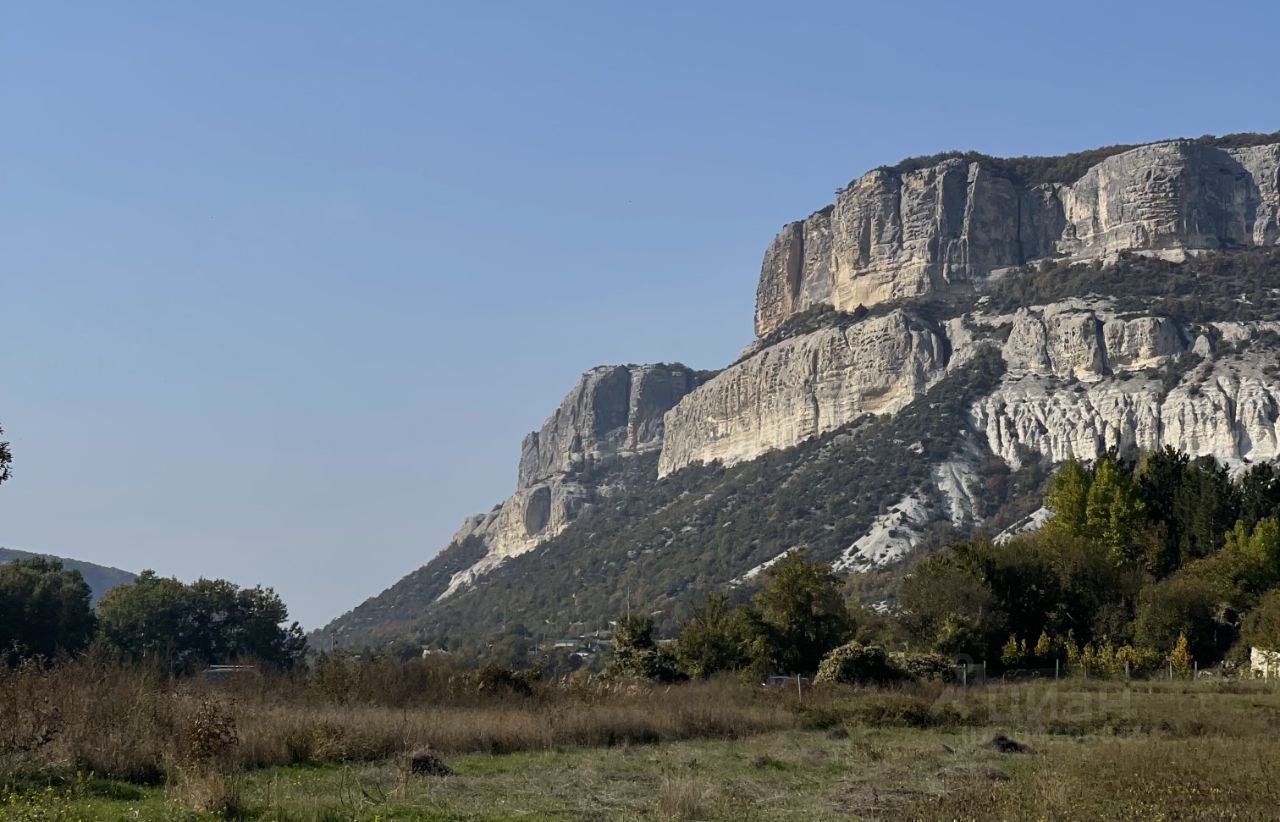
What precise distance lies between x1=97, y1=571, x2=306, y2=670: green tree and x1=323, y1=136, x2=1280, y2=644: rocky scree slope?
4021cm

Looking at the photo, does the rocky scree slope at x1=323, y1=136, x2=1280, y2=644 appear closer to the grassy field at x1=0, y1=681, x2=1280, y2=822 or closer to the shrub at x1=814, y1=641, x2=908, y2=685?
the shrub at x1=814, y1=641, x2=908, y2=685

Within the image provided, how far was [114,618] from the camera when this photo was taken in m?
52.9

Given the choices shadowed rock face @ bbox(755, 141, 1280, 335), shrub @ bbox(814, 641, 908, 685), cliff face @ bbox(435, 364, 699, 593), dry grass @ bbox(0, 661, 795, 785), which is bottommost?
dry grass @ bbox(0, 661, 795, 785)

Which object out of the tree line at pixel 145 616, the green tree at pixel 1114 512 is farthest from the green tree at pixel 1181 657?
the tree line at pixel 145 616

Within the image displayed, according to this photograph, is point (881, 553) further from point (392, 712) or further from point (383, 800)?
point (383, 800)

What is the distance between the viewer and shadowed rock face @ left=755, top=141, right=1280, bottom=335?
130 meters

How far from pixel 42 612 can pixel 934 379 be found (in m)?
86.7

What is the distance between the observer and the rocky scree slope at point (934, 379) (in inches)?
3935

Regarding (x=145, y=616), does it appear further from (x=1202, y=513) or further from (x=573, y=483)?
(x=573, y=483)

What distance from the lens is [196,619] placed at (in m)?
55.4

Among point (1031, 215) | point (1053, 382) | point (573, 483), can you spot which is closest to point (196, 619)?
point (1053, 382)

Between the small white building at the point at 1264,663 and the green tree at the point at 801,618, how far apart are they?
11.9 m

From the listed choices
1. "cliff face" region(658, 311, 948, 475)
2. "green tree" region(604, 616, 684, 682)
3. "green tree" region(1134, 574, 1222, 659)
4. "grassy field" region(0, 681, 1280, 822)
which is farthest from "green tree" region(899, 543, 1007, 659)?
"cliff face" region(658, 311, 948, 475)

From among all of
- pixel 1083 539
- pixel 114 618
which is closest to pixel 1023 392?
pixel 1083 539
